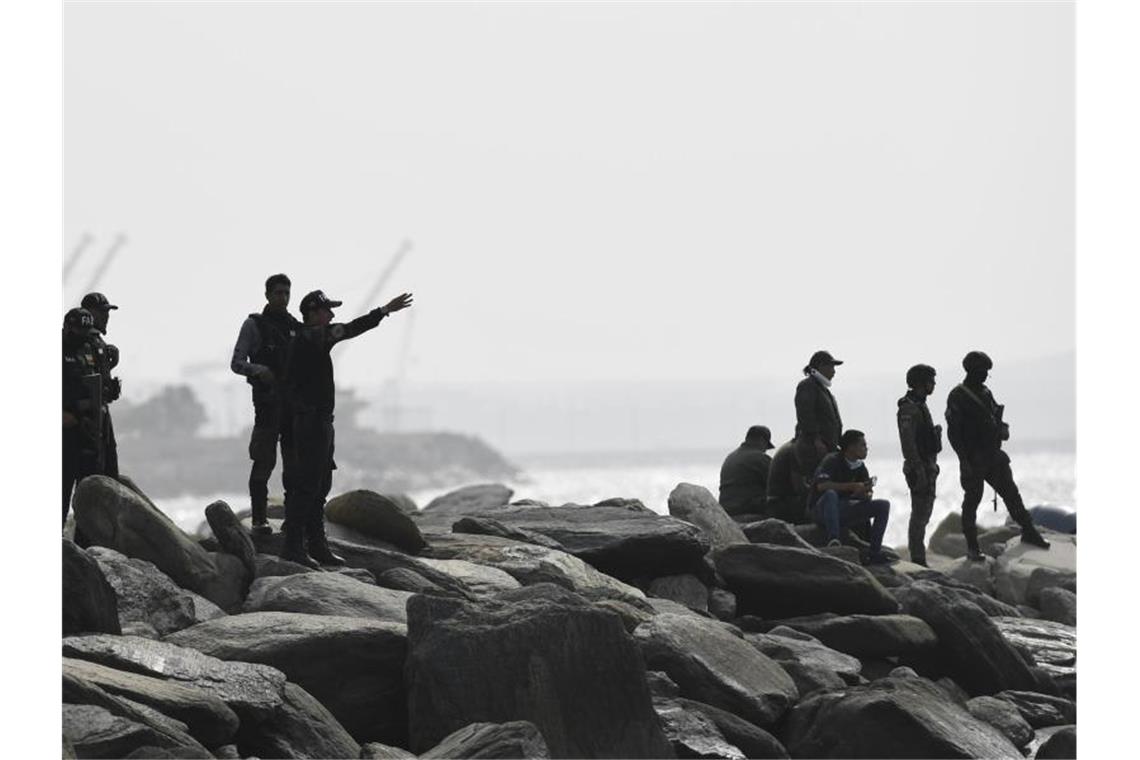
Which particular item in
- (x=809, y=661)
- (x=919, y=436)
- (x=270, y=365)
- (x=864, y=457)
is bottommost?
(x=809, y=661)

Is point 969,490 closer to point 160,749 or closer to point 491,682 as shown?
Result: point 491,682

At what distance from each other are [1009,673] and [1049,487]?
13912 cm

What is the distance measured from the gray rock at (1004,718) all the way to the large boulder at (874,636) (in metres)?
1.05

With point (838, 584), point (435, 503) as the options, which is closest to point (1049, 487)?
point (435, 503)

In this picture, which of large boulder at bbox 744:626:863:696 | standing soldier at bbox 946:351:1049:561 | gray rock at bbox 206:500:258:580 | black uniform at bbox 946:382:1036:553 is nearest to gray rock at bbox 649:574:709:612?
large boulder at bbox 744:626:863:696

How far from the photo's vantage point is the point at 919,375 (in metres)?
20.4

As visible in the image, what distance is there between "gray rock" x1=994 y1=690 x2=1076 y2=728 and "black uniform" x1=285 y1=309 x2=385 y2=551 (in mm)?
5965

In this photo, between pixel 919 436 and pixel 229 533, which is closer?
pixel 229 533

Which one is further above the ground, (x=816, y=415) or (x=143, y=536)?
(x=816, y=415)

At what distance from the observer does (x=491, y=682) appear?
41.1 feet

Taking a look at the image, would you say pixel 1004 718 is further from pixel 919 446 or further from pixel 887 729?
pixel 919 446

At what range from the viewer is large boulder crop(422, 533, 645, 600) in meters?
16.4

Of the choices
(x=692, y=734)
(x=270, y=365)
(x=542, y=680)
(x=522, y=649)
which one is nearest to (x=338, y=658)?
(x=522, y=649)

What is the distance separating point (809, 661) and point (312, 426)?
4382 millimetres
